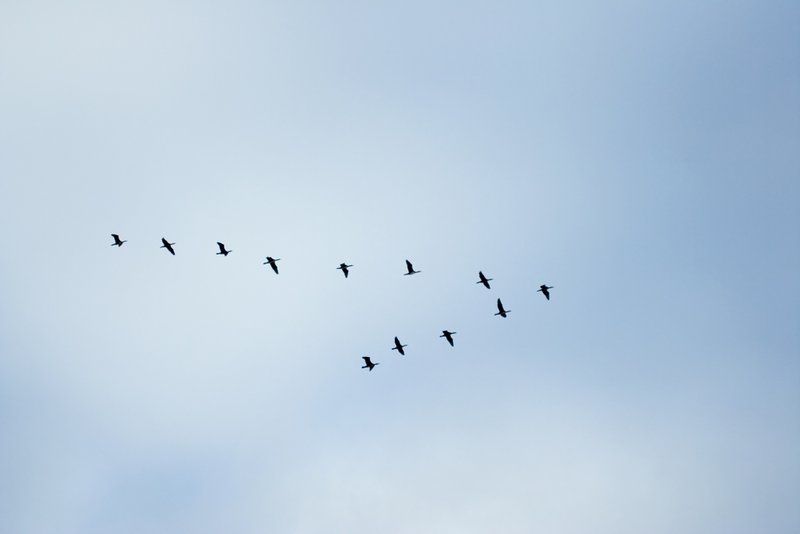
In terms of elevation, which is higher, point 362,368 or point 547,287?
point 547,287

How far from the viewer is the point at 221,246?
147250 millimetres

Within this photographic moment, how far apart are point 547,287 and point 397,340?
29.5 m

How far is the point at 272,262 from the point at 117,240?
29653 millimetres

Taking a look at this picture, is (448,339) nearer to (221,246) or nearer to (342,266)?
(342,266)

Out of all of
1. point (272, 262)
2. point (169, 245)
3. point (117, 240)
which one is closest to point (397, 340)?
point (272, 262)

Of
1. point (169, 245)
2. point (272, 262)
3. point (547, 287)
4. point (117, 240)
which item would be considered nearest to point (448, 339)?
point (547, 287)

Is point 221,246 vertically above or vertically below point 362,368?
above

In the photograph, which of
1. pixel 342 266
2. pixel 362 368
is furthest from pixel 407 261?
pixel 362 368

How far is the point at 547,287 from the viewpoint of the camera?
483ft

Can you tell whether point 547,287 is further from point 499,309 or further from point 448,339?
point 448,339

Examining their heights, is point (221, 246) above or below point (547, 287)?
below

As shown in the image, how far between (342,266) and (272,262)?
13.2 meters

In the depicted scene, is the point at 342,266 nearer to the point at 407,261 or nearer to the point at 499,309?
the point at 407,261

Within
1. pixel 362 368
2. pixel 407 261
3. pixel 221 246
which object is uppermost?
pixel 407 261
